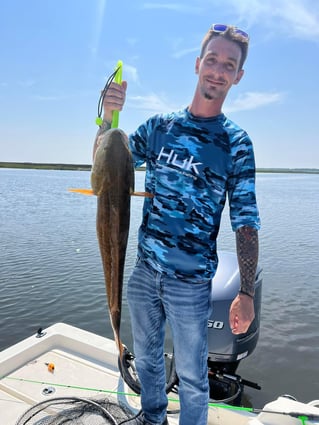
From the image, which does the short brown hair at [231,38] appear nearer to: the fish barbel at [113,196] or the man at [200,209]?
the man at [200,209]

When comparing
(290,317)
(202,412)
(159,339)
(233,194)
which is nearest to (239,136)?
(233,194)

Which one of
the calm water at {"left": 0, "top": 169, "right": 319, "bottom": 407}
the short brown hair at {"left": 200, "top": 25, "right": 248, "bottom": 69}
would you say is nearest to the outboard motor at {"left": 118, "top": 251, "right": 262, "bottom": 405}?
the short brown hair at {"left": 200, "top": 25, "right": 248, "bottom": 69}

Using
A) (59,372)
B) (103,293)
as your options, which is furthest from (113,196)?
(103,293)

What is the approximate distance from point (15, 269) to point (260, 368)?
8.07 meters

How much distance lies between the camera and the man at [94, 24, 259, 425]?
104 inches

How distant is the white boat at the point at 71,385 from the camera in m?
3.27

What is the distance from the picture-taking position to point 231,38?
265 cm

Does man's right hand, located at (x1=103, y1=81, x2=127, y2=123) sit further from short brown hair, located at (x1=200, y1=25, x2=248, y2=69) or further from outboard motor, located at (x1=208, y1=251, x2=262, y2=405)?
outboard motor, located at (x1=208, y1=251, x2=262, y2=405)

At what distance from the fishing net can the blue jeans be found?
645 mm

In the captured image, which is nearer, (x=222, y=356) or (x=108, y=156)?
(x=108, y=156)

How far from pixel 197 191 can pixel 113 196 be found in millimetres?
665

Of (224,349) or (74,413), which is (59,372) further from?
(224,349)

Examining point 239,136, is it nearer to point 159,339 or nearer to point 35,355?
point 159,339

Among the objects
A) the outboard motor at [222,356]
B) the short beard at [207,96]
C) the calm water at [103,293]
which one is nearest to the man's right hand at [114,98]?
the short beard at [207,96]
